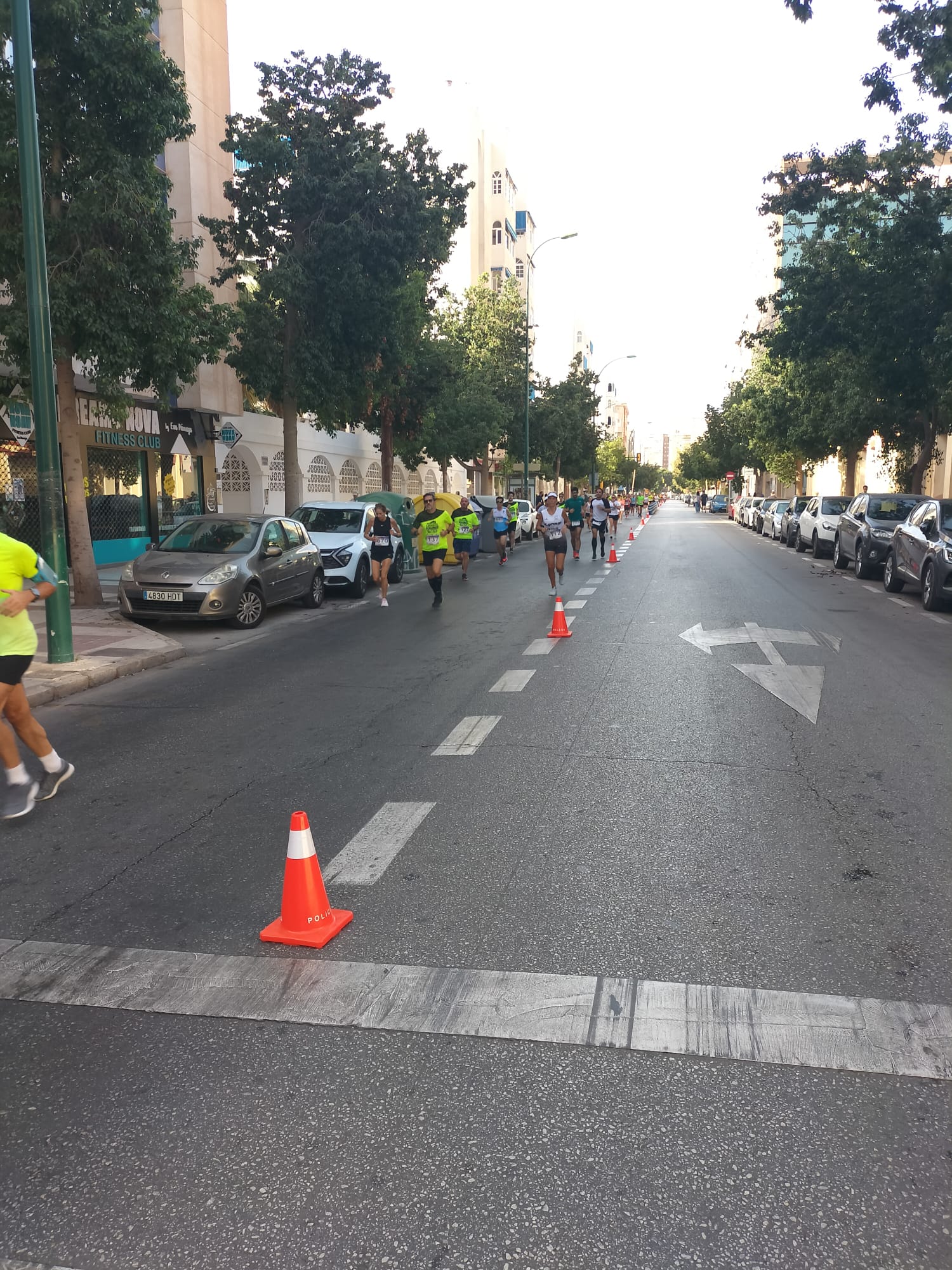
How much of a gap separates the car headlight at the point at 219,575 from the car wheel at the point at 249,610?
0.90ft

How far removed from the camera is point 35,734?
5754 mm

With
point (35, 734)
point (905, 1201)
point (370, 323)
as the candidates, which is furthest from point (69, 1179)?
point (370, 323)

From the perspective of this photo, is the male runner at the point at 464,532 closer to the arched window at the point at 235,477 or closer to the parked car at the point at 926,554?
the parked car at the point at 926,554

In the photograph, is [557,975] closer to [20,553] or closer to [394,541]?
[20,553]

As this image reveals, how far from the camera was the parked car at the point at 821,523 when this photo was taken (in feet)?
86.8

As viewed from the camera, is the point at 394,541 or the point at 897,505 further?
the point at 897,505

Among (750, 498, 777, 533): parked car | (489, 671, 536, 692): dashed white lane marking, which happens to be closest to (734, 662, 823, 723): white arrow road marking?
(489, 671, 536, 692): dashed white lane marking

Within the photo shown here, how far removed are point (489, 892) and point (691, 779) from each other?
6.60ft

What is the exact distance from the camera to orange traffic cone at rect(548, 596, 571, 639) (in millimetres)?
11461

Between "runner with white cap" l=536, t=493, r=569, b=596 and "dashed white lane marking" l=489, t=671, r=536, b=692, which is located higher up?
"runner with white cap" l=536, t=493, r=569, b=596

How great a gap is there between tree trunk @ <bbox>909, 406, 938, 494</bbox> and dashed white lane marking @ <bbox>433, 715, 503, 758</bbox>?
2252 centimetres

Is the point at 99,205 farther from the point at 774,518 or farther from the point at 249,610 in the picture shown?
the point at 774,518

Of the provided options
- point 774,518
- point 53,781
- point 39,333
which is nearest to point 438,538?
point 39,333

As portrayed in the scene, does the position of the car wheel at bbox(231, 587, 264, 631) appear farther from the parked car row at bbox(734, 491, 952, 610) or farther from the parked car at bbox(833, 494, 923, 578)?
the parked car at bbox(833, 494, 923, 578)
